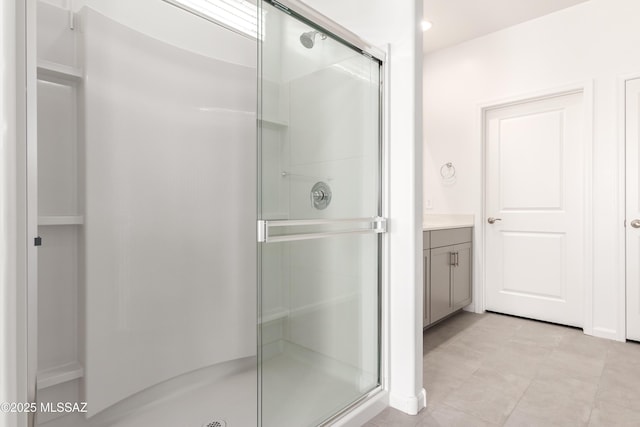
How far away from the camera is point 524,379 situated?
198 centimetres

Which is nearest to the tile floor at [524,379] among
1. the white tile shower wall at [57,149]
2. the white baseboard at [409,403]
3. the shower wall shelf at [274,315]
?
the white baseboard at [409,403]

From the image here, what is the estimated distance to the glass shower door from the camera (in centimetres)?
122

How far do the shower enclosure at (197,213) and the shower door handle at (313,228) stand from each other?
11mm

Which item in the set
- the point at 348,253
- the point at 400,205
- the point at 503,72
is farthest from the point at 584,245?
the point at 348,253

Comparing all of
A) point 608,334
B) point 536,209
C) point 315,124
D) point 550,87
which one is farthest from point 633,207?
point 315,124

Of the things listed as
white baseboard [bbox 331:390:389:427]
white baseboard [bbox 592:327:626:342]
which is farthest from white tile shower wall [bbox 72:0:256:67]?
white baseboard [bbox 592:327:626:342]

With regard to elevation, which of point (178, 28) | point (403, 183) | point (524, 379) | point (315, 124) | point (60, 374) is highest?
point (178, 28)

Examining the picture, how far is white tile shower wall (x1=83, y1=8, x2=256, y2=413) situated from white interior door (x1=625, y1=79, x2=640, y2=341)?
276cm

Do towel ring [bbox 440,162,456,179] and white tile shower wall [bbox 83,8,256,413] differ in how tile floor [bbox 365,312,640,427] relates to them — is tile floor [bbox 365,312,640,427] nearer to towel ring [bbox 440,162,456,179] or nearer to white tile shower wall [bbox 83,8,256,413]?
white tile shower wall [bbox 83,8,256,413]

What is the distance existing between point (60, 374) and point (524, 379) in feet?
7.69

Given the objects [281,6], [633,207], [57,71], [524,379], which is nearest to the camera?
[281,6]

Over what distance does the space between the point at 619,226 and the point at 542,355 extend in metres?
1.18

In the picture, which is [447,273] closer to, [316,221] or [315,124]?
[316,221]

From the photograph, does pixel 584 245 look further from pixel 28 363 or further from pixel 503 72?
pixel 28 363
